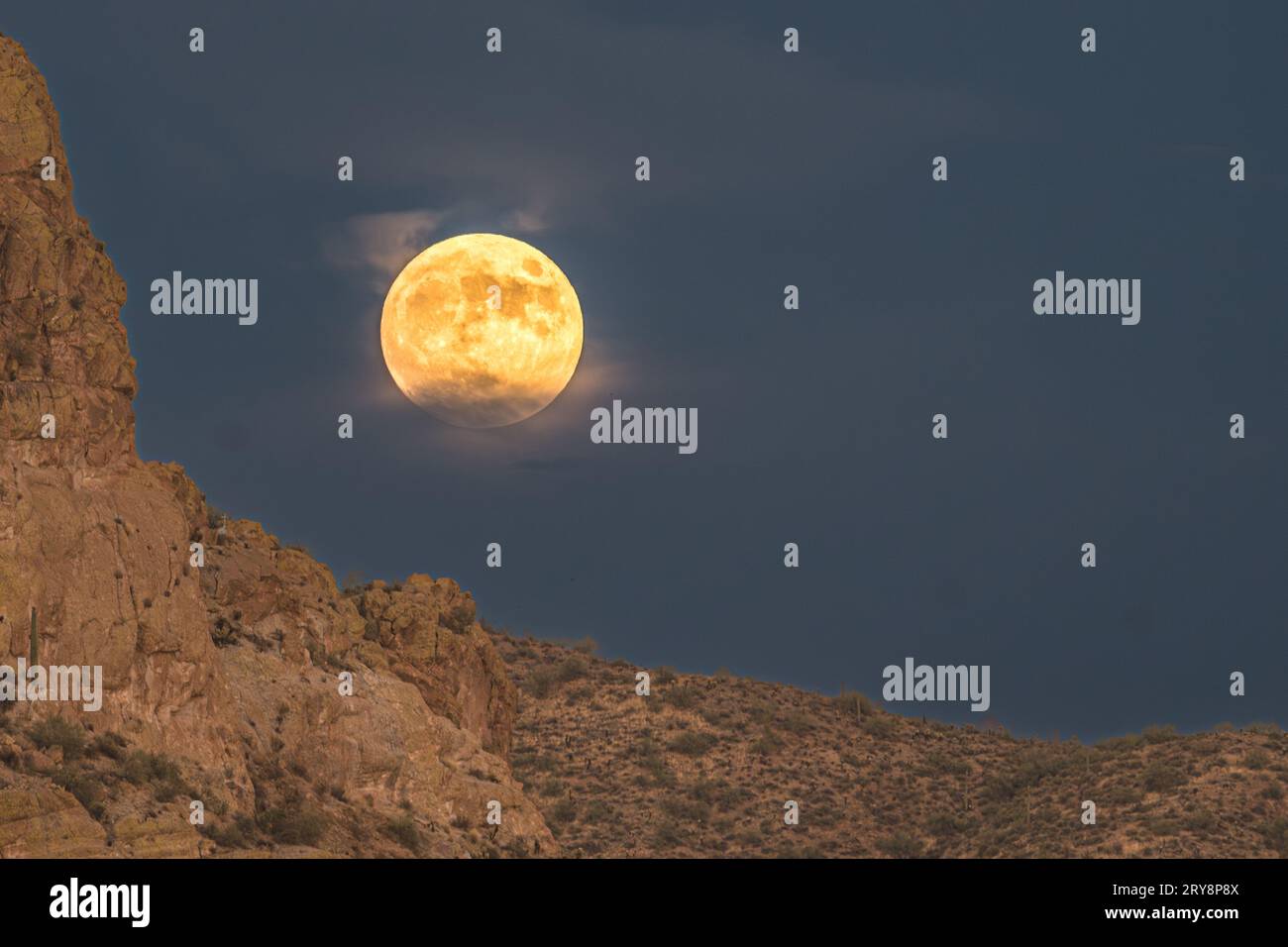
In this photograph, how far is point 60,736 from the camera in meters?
36.1

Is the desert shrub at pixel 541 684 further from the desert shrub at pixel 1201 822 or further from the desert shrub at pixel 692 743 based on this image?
the desert shrub at pixel 1201 822

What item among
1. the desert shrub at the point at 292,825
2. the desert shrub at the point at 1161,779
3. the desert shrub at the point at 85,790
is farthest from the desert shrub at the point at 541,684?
the desert shrub at the point at 85,790

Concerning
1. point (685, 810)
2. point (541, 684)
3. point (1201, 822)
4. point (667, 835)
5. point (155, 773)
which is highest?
point (541, 684)

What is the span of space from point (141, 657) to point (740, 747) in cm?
5538

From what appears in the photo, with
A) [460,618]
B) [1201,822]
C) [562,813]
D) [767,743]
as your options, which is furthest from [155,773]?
[767,743]

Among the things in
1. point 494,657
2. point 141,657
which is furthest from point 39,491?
point 494,657

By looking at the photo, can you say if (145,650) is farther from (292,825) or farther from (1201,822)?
(1201,822)

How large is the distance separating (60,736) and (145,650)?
4.13 metres

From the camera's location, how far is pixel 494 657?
6181 cm

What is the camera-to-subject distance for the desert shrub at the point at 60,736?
3575 cm

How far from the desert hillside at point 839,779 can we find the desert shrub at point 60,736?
34.8 m
